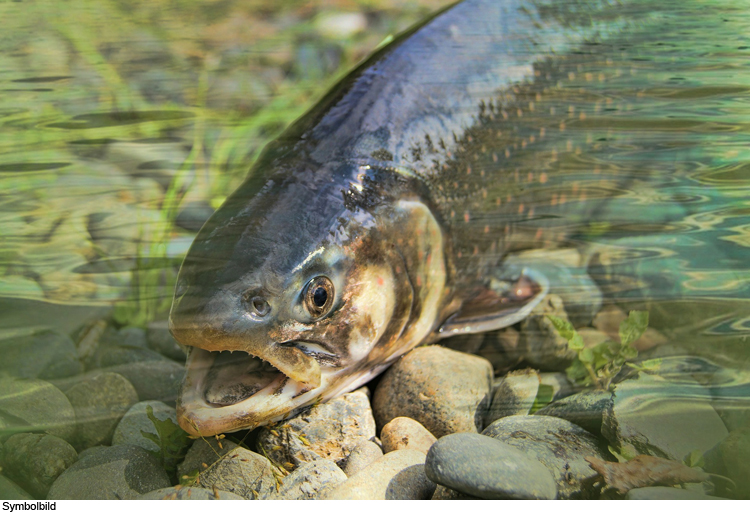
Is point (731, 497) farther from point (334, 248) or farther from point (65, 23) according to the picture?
point (65, 23)

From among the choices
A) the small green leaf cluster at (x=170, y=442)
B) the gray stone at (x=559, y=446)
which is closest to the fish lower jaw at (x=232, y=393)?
the small green leaf cluster at (x=170, y=442)

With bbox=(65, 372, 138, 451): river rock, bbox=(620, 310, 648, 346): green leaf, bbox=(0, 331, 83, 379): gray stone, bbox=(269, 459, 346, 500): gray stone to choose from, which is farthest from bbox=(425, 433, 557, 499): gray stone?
bbox=(0, 331, 83, 379): gray stone

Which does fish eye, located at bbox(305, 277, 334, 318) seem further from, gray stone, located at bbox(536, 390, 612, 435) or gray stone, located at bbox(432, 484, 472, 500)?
gray stone, located at bbox(536, 390, 612, 435)

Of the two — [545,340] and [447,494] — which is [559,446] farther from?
→ [545,340]

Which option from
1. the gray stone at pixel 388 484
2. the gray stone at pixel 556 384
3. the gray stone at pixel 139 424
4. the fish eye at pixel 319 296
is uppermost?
the fish eye at pixel 319 296

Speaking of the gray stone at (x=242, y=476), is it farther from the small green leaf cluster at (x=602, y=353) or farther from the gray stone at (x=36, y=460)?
the small green leaf cluster at (x=602, y=353)

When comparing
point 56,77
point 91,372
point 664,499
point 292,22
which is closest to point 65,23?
point 56,77

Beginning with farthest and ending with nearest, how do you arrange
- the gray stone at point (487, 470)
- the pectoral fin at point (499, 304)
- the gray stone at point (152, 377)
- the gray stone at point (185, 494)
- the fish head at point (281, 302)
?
the pectoral fin at point (499, 304) < the gray stone at point (152, 377) < the fish head at point (281, 302) < the gray stone at point (185, 494) < the gray stone at point (487, 470)
